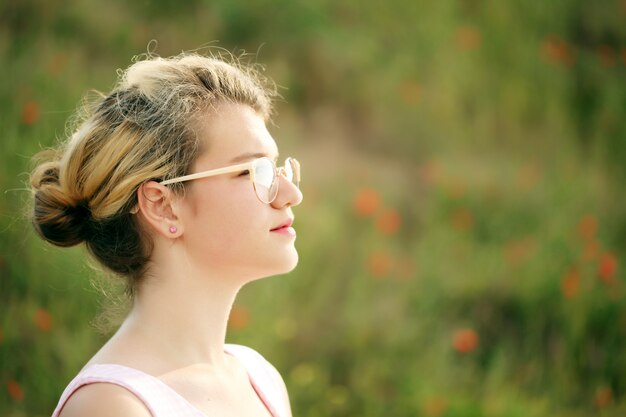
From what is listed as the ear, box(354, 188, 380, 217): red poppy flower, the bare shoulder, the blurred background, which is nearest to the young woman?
the ear

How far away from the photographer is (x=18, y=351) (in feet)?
9.27

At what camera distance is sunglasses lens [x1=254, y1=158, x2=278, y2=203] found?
174cm

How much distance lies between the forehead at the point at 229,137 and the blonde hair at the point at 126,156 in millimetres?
20

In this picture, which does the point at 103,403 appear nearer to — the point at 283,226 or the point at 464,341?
the point at 283,226

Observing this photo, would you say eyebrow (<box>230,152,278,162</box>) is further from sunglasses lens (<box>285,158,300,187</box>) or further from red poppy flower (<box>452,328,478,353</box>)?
red poppy flower (<box>452,328,478,353</box>)

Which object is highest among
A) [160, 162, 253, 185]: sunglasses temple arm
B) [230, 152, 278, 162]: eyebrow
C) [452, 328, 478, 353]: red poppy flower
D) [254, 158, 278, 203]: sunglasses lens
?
[230, 152, 278, 162]: eyebrow

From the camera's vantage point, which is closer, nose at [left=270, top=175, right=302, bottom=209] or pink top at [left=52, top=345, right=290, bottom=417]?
pink top at [left=52, top=345, right=290, bottom=417]

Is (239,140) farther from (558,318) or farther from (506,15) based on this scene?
(506,15)

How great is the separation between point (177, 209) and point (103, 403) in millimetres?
417

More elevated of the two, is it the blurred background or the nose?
the nose

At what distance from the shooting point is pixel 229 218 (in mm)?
1737

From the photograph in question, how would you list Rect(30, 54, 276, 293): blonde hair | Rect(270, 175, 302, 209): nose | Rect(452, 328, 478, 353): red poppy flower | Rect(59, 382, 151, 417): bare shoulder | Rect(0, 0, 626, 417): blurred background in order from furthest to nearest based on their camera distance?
Rect(452, 328, 478, 353): red poppy flower < Rect(0, 0, 626, 417): blurred background < Rect(270, 175, 302, 209): nose < Rect(30, 54, 276, 293): blonde hair < Rect(59, 382, 151, 417): bare shoulder

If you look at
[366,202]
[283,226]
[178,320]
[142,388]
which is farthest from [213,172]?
[366,202]

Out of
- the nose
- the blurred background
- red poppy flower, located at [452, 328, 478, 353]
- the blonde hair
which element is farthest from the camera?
red poppy flower, located at [452, 328, 478, 353]
